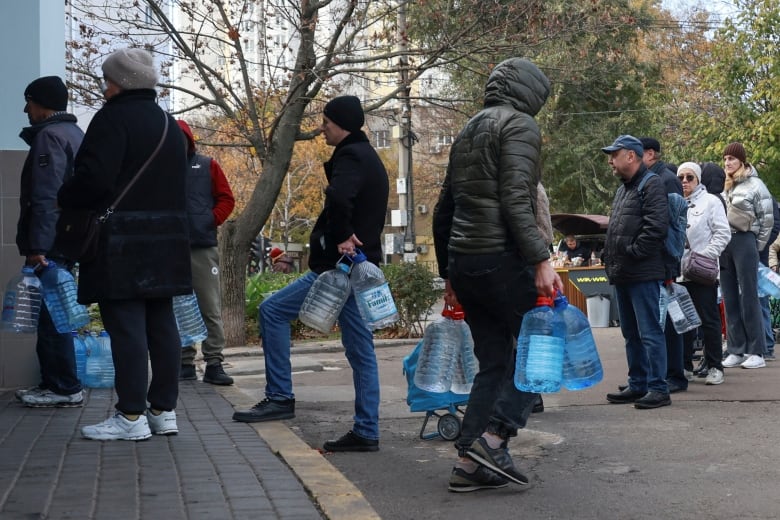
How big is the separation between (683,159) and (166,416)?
28.3 m

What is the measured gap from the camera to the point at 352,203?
6.41 meters

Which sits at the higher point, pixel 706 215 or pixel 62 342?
pixel 706 215

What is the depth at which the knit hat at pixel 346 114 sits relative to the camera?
6.57 m

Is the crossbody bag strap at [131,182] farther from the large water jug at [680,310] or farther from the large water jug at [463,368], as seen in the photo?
the large water jug at [680,310]

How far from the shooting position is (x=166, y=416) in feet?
21.2

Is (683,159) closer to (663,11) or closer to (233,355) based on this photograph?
(663,11)

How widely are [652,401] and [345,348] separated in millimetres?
2757

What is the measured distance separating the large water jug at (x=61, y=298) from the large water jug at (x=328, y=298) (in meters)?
1.79

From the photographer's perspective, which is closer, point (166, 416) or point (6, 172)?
point (166, 416)

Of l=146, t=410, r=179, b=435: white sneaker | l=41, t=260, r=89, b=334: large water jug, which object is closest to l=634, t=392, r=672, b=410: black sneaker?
l=146, t=410, r=179, b=435: white sneaker

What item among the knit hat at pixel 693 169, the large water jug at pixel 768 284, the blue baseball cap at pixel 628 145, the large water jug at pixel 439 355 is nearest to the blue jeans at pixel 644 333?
the blue baseball cap at pixel 628 145

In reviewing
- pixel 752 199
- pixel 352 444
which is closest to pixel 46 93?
pixel 352 444

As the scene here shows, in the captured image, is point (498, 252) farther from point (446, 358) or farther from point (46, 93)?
point (46, 93)

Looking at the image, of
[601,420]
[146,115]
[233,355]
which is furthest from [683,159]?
[146,115]
